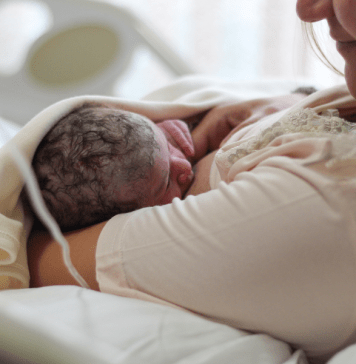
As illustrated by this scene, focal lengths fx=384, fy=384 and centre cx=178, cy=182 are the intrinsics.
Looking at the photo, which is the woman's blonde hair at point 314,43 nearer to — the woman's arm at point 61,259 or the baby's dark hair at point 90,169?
the baby's dark hair at point 90,169

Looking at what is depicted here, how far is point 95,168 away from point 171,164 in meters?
0.16

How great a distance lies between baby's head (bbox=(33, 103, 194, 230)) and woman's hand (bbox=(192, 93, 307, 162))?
0.25 meters

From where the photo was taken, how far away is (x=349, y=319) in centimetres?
42

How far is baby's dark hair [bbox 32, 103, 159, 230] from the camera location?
57cm

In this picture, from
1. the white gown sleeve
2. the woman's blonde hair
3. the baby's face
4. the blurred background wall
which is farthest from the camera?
the blurred background wall

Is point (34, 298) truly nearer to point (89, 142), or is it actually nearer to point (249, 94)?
point (89, 142)

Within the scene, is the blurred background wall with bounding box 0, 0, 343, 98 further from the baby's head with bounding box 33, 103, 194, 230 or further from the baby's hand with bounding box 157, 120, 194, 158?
the baby's head with bounding box 33, 103, 194, 230

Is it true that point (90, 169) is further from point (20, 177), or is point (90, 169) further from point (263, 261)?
point (263, 261)

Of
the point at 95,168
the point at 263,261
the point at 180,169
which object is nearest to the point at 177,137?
the point at 180,169

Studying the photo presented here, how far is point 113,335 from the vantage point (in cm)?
36

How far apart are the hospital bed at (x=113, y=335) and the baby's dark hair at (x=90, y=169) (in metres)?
0.14

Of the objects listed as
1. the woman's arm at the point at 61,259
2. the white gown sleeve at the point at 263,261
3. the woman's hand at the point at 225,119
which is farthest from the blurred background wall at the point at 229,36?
the white gown sleeve at the point at 263,261

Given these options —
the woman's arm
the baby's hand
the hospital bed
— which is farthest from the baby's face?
the hospital bed

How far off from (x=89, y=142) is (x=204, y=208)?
223mm
